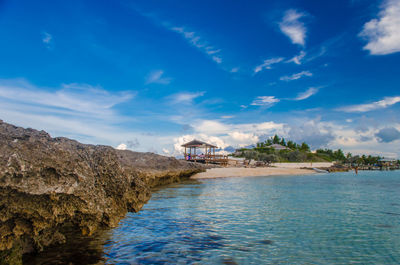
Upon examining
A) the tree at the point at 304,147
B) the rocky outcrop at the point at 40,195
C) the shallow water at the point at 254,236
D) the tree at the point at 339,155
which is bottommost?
the shallow water at the point at 254,236

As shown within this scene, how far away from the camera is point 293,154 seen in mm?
101125

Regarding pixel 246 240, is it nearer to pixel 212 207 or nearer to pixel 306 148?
pixel 212 207

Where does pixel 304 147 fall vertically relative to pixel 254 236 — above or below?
above

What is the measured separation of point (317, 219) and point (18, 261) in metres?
9.74

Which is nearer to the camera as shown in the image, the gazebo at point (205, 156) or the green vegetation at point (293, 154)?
the gazebo at point (205, 156)

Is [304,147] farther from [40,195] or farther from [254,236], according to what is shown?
[40,195]

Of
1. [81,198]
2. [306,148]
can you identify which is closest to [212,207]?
[81,198]

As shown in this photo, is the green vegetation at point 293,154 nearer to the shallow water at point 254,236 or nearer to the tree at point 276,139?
the tree at point 276,139

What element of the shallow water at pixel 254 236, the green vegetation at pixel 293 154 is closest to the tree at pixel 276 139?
the green vegetation at pixel 293 154

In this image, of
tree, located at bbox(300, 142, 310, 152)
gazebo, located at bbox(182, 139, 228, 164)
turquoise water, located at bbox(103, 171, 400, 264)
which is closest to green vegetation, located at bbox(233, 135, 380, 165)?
tree, located at bbox(300, 142, 310, 152)

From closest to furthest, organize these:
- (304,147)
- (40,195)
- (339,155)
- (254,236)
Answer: (40,195), (254,236), (304,147), (339,155)

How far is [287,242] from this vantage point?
294 inches

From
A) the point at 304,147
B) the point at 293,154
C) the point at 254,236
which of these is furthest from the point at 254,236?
the point at 304,147

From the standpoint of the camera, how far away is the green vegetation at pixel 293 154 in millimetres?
88188
